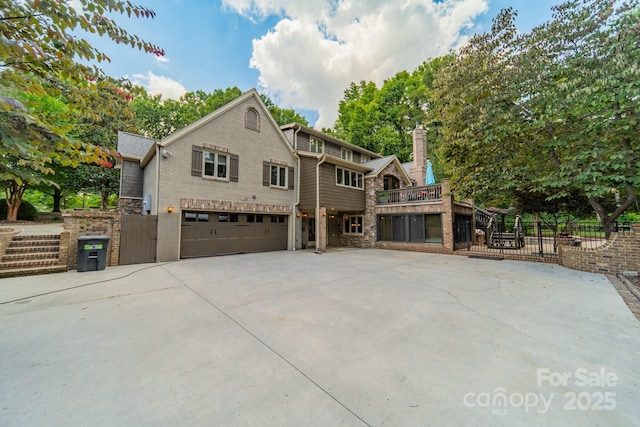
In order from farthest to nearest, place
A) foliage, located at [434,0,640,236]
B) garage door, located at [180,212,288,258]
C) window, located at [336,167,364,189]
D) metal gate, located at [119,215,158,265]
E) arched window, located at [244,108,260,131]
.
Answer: window, located at [336,167,364,189] → arched window, located at [244,108,260,131] → garage door, located at [180,212,288,258] → metal gate, located at [119,215,158,265] → foliage, located at [434,0,640,236]

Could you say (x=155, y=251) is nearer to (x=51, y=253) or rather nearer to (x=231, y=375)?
(x=51, y=253)

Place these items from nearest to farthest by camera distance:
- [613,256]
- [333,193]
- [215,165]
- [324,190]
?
[613,256]
[215,165]
[324,190]
[333,193]

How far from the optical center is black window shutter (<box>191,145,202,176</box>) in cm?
1034

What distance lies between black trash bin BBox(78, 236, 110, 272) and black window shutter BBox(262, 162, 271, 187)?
676cm

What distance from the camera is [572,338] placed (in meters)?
3.13

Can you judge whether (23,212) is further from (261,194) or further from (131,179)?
(261,194)

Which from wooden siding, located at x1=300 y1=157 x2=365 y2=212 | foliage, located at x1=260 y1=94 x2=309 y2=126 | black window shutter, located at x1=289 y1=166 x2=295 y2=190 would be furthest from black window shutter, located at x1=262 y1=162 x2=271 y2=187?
foliage, located at x1=260 y1=94 x2=309 y2=126

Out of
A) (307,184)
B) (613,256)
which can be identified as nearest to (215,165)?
(307,184)

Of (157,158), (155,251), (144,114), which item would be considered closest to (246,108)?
(157,158)

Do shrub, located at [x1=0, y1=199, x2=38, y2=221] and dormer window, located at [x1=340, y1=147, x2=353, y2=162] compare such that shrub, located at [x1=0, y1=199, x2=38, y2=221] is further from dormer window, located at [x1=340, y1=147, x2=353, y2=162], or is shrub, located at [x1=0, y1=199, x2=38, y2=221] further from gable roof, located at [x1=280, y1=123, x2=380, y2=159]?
dormer window, located at [x1=340, y1=147, x2=353, y2=162]

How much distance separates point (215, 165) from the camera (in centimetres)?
1103

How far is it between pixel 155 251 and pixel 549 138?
14827 millimetres

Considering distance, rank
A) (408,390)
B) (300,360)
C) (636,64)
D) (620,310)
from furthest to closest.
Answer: (636,64) → (620,310) → (300,360) → (408,390)

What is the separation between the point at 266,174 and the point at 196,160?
11.1 ft
